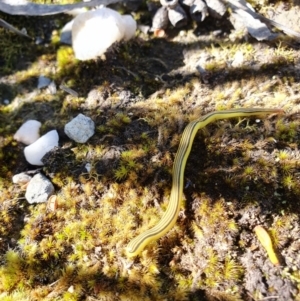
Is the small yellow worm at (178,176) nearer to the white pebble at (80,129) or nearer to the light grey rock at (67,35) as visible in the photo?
the white pebble at (80,129)

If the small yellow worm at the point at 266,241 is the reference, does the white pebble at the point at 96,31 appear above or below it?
above

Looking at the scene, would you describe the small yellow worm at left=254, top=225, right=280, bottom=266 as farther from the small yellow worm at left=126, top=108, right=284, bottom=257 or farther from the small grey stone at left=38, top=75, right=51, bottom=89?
the small grey stone at left=38, top=75, right=51, bottom=89

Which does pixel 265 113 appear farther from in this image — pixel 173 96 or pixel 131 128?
pixel 131 128

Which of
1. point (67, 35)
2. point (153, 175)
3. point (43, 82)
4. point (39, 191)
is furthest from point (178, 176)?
point (67, 35)

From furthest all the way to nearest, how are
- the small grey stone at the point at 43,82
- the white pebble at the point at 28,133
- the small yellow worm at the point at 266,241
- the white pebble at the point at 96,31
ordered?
the small grey stone at the point at 43,82, the white pebble at the point at 96,31, the white pebble at the point at 28,133, the small yellow worm at the point at 266,241

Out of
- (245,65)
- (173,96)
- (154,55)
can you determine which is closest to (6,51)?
(154,55)

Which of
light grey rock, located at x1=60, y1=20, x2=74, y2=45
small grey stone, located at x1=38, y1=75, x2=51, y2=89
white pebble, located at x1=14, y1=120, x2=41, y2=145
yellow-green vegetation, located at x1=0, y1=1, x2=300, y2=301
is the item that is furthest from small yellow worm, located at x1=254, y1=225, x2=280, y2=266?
light grey rock, located at x1=60, y1=20, x2=74, y2=45

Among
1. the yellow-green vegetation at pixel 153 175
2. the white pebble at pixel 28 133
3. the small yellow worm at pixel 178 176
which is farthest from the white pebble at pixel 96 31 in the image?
the small yellow worm at pixel 178 176
